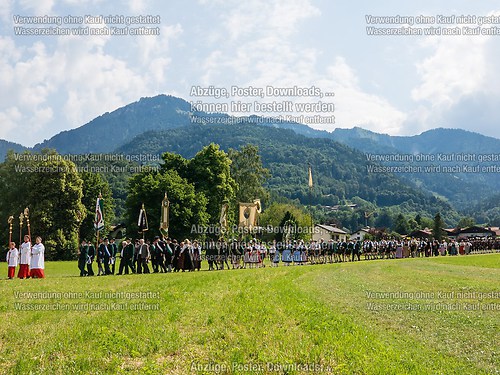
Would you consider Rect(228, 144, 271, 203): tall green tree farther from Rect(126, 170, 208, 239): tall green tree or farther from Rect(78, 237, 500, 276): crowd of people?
Rect(78, 237, 500, 276): crowd of people

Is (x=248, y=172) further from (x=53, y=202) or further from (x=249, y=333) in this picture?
(x=249, y=333)

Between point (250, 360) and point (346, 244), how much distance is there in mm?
43034

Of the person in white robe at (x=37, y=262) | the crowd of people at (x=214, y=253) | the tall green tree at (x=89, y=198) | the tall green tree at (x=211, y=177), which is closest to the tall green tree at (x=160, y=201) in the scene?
the tall green tree at (x=211, y=177)

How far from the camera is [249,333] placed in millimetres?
11242

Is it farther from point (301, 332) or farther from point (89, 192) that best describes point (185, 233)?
point (301, 332)

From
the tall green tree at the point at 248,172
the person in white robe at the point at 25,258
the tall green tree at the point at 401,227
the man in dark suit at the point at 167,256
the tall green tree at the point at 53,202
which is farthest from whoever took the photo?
the tall green tree at the point at 401,227

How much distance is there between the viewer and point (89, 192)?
75.2m

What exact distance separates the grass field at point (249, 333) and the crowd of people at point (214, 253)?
13545 millimetres

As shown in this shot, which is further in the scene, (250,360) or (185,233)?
(185,233)

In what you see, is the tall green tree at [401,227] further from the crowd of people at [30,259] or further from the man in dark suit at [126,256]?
the crowd of people at [30,259]

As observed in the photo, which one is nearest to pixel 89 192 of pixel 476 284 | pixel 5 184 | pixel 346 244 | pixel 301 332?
pixel 5 184

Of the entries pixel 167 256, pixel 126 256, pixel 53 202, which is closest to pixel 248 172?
pixel 53 202

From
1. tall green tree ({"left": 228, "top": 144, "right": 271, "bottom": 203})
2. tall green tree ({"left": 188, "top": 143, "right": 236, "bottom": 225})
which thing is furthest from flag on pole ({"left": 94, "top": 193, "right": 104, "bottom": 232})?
tall green tree ({"left": 228, "top": 144, "right": 271, "bottom": 203})

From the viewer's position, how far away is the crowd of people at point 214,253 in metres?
31.8
